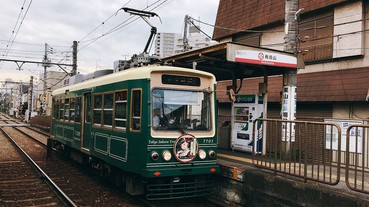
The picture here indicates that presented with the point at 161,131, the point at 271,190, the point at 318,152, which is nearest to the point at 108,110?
the point at 161,131

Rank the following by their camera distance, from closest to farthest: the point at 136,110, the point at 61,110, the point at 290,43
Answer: the point at 136,110 → the point at 290,43 → the point at 61,110

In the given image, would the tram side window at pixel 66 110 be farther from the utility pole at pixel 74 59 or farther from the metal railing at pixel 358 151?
the utility pole at pixel 74 59

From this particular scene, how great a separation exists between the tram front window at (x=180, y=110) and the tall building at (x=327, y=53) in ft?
14.5

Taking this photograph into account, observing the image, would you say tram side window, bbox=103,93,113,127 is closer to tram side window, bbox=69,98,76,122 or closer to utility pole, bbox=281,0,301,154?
tram side window, bbox=69,98,76,122

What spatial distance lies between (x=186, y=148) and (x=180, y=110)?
82 centimetres

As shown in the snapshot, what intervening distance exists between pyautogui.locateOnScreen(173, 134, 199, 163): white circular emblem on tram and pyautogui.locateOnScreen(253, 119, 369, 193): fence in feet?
4.84

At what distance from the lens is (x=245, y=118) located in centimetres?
1127

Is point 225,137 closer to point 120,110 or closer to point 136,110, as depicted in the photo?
point 120,110

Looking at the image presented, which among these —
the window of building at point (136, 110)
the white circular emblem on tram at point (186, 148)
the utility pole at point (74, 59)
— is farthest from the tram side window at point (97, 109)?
the utility pole at point (74, 59)

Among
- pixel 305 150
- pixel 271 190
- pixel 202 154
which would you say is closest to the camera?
pixel 305 150

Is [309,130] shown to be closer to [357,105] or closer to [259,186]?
[259,186]

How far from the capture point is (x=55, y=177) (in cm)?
1092

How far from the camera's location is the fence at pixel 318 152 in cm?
569

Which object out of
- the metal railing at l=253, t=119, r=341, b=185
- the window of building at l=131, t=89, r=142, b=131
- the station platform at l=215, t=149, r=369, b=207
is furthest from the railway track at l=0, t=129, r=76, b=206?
the metal railing at l=253, t=119, r=341, b=185
